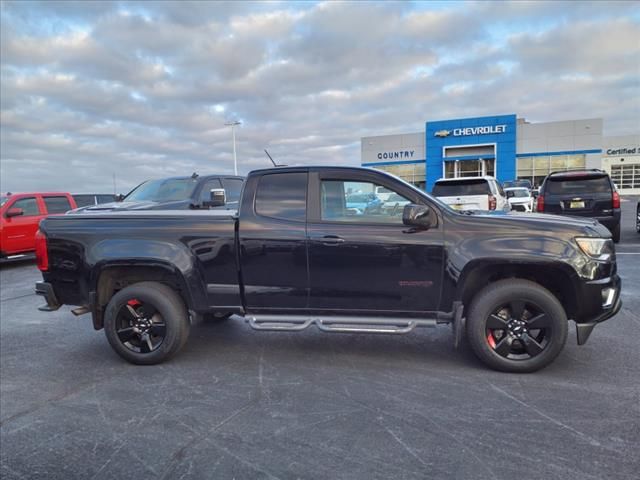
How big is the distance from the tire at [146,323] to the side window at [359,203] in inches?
68.7

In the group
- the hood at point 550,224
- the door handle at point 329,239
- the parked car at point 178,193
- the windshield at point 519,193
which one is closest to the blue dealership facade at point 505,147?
the windshield at point 519,193

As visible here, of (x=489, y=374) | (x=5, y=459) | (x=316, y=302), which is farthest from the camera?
(x=316, y=302)

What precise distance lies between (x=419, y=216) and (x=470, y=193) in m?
7.99

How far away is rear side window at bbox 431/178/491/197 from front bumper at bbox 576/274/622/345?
7.46 metres

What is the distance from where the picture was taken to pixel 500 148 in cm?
4028

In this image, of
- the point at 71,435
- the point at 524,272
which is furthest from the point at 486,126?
the point at 71,435

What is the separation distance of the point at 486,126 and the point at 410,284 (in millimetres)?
40118

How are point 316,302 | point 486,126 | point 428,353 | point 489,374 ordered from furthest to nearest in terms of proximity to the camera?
point 486,126 → point 428,353 → point 316,302 → point 489,374

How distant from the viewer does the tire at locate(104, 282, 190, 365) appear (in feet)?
14.3

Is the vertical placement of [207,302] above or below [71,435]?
above

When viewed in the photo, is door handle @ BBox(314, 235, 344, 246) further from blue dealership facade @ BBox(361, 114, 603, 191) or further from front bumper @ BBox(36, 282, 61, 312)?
blue dealership facade @ BBox(361, 114, 603, 191)

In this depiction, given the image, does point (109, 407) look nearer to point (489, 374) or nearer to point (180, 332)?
point (180, 332)

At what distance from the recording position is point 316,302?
167 inches

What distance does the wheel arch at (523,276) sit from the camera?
3.91 meters
